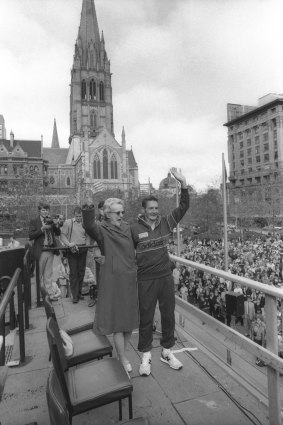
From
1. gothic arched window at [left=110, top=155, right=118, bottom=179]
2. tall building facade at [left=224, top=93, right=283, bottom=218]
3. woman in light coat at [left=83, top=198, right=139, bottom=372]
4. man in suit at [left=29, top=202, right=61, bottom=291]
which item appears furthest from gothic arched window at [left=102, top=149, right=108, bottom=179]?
woman in light coat at [left=83, top=198, right=139, bottom=372]

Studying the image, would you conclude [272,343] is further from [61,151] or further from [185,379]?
[61,151]

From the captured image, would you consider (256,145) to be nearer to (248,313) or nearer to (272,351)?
(248,313)

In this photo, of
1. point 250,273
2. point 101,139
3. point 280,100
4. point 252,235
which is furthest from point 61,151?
point 250,273

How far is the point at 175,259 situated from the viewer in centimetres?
463

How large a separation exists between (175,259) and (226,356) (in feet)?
4.83

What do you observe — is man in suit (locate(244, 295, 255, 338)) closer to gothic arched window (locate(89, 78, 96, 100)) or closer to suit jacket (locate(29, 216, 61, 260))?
suit jacket (locate(29, 216, 61, 260))

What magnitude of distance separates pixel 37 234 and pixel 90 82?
93.4m

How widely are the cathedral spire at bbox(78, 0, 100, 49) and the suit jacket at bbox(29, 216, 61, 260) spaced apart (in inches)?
3915

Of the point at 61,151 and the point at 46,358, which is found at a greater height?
the point at 61,151

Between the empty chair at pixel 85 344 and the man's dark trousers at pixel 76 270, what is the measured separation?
263 centimetres

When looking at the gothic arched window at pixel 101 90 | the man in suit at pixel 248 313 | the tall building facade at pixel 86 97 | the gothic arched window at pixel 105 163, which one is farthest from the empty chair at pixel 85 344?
the gothic arched window at pixel 101 90

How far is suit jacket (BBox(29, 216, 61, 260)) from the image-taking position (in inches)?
240

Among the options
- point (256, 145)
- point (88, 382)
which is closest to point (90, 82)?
point (256, 145)

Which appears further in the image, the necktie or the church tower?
the church tower
